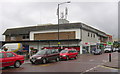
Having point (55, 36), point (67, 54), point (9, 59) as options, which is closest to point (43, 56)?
point (9, 59)

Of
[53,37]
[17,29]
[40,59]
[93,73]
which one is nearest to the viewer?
[93,73]

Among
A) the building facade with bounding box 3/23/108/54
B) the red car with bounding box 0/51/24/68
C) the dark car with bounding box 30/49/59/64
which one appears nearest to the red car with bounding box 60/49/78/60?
the dark car with bounding box 30/49/59/64

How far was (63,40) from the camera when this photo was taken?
133 ft

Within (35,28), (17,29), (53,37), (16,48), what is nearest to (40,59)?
(16,48)

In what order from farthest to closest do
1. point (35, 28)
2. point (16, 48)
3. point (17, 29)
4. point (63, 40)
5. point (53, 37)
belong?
point (17, 29) → point (35, 28) → point (53, 37) → point (63, 40) → point (16, 48)

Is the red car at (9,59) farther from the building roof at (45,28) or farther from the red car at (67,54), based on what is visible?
the building roof at (45,28)

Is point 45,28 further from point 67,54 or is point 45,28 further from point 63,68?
point 63,68

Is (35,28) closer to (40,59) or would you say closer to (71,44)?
(71,44)

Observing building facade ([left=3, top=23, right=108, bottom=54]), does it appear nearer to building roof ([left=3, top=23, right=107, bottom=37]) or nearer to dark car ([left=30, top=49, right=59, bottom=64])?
building roof ([left=3, top=23, right=107, bottom=37])

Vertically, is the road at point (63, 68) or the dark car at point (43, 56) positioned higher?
the dark car at point (43, 56)

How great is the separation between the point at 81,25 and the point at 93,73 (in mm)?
30140

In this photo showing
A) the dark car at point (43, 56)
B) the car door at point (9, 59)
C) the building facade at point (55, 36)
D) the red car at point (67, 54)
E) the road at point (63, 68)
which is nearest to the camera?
the road at point (63, 68)

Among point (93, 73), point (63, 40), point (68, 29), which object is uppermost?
point (68, 29)

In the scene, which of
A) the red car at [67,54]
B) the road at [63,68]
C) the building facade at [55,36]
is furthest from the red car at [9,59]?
the building facade at [55,36]
